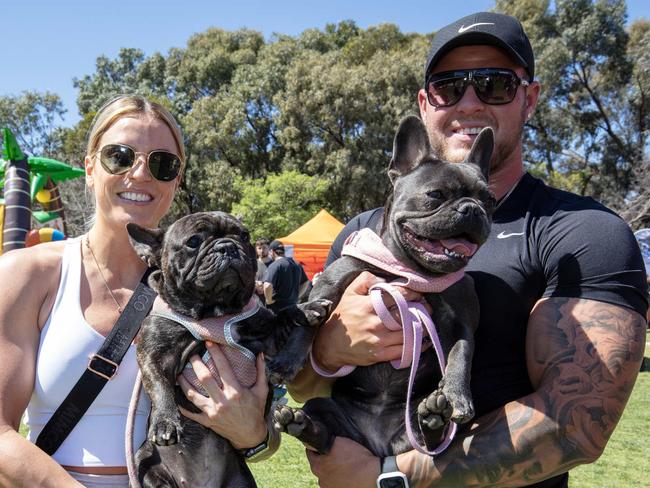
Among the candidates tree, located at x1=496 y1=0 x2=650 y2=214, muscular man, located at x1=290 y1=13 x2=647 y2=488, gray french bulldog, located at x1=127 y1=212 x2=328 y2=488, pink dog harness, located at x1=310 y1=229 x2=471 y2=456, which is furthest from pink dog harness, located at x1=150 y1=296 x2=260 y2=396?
tree, located at x1=496 y1=0 x2=650 y2=214

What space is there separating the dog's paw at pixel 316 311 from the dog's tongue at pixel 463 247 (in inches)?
29.5

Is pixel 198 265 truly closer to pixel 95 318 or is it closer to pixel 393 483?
pixel 95 318

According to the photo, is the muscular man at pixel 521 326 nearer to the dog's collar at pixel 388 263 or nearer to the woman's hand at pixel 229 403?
the dog's collar at pixel 388 263

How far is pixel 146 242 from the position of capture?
322 cm

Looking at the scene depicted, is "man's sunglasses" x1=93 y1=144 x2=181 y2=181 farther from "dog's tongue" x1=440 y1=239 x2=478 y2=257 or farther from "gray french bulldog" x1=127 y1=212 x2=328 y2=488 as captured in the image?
"dog's tongue" x1=440 y1=239 x2=478 y2=257

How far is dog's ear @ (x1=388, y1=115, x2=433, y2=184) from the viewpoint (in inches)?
129

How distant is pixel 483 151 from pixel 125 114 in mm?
1972

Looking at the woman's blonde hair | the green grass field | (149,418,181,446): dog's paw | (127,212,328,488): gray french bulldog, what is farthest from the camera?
the green grass field

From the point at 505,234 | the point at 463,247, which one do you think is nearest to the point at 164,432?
the point at 463,247

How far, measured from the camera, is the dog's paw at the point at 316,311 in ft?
10.3

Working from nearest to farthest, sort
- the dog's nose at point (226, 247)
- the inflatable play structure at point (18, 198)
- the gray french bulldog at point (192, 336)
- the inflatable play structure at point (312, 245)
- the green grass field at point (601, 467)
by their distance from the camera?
1. the gray french bulldog at point (192, 336)
2. the dog's nose at point (226, 247)
3. the green grass field at point (601, 467)
4. the inflatable play structure at point (18, 198)
5. the inflatable play structure at point (312, 245)

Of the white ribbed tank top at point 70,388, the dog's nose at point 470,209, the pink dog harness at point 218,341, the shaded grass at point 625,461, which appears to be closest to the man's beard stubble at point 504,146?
the dog's nose at point 470,209

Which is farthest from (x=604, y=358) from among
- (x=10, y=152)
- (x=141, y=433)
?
(x=10, y=152)

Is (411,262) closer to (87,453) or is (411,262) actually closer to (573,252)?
(573,252)
